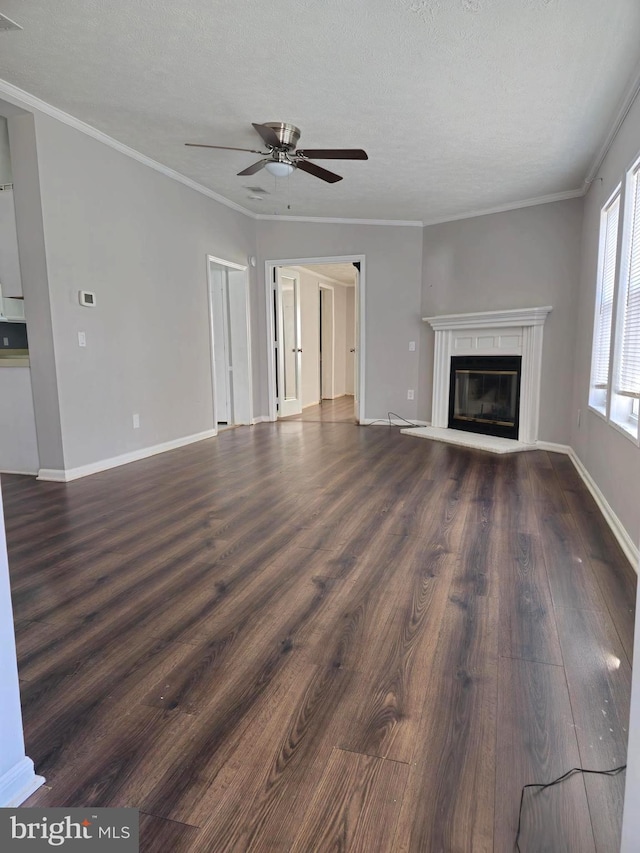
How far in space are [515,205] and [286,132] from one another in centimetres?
288

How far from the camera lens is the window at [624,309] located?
2.83 metres

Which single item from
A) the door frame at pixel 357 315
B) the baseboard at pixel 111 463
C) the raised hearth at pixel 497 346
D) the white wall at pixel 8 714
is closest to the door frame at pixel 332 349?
the door frame at pixel 357 315

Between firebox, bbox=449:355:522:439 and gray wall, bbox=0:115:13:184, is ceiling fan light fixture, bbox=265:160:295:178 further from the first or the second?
firebox, bbox=449:355:522:439

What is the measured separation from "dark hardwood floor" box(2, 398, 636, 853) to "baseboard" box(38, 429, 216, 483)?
603 mm

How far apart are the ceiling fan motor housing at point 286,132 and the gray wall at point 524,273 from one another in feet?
9.09

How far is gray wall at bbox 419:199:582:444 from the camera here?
193 inches

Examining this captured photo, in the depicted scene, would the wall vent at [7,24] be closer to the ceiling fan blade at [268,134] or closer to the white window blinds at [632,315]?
the ceiling fan blade at [268,134]

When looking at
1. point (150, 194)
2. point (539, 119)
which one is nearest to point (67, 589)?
point (150, 194)

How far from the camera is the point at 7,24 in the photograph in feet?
7.96

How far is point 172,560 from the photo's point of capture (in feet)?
7.77

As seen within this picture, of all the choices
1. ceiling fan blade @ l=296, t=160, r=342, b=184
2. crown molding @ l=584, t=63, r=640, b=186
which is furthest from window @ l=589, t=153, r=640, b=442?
ceiling fan blade @ l=296, t=160, r=342, b=184

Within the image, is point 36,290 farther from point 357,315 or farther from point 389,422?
point 389,422

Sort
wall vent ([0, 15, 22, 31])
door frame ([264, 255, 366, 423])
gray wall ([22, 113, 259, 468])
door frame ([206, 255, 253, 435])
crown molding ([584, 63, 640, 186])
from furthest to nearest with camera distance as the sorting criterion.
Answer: door frame ([264, 255, 366, 423])
door frame ([206, 255, 253, 435])
gray wall ([22, 113, 259, 468])
crown molding ([584, 63, 640, 186])
wall vent ([0, 15, 22, 31])

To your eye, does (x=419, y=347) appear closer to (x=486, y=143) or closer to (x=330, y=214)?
(x=330, y=214)
